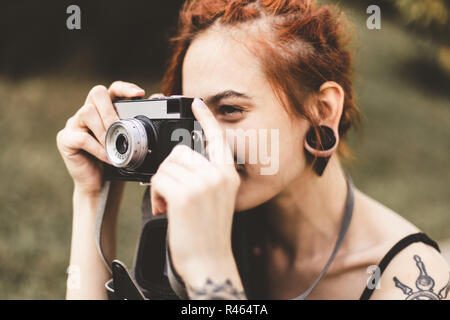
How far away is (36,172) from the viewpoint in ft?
16.3

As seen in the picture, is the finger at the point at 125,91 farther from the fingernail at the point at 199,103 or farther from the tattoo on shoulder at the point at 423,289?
the tattoo on shoulder at the point at 423,289

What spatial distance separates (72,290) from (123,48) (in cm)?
558

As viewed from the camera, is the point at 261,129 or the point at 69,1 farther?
the point at 69,1

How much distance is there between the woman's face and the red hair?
0.19ft

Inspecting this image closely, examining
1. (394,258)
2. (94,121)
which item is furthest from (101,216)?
(394,258)

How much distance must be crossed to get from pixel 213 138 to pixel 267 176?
40 cm

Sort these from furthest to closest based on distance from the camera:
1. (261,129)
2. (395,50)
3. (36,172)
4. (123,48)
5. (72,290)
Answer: (395,50) → (123,48) → (36,172) → (72,290) → (261,129)

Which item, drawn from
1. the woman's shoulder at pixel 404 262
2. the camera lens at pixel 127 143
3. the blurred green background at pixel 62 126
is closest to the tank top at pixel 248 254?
the woman's shoulder at pixel 404 262

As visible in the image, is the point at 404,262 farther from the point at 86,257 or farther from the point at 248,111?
the point at 86,257

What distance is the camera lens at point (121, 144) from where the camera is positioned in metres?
1.57
